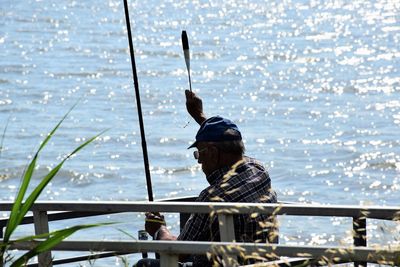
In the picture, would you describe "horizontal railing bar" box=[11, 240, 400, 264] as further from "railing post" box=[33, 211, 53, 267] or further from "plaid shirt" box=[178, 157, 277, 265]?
"plaid shirt" box=[178, 157, 277, 265]

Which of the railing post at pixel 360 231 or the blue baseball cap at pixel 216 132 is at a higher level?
the blue baseball cap at pixel 216 132

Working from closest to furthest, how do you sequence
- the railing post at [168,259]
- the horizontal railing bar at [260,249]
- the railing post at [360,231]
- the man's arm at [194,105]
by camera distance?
1. the horizontal railing bar at [260,249]
2. the railing post at [168,259]
3. the railing post at [360,231]
4. the man's arm at [194,105]

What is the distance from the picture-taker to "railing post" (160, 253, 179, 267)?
13.3 ft

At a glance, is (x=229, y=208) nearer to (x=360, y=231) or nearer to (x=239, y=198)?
(x=360, y=231)

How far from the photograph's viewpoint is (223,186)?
5.19 meters

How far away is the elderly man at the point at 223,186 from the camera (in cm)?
509

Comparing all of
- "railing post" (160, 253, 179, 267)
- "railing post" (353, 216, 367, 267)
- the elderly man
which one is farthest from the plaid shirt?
"railing post" (160, 253, 179, 267)

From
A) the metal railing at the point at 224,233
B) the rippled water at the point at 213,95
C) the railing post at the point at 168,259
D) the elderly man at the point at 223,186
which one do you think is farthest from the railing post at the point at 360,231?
the rippled water at the point at 213,95

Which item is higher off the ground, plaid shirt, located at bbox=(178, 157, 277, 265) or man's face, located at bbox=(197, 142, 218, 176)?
man's face, located at bbox=(197, 142, 218, 176)

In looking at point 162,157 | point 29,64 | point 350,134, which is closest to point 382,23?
point 29,64

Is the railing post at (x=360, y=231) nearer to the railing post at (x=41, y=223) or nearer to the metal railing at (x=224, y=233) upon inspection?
the metal railing at (x=224, y=233)

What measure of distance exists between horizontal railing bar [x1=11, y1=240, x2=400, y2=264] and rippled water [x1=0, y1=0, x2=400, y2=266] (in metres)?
8.52

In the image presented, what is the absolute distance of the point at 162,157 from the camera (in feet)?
62.2

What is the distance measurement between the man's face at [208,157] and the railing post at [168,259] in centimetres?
145
